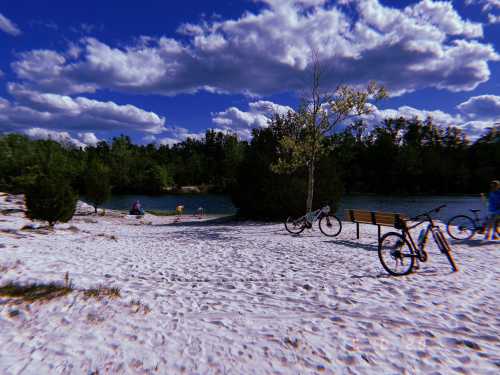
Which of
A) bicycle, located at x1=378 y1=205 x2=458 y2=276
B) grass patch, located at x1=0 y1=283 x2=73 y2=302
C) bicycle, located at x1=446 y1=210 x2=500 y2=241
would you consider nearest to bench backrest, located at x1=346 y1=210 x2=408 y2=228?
bicycle, located at x1=378 y1=205 x2=458 y2=276

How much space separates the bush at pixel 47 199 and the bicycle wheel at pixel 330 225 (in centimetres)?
1053

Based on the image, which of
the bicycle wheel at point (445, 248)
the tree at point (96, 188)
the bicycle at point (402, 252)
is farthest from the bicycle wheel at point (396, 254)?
the tree at point (96, 188)

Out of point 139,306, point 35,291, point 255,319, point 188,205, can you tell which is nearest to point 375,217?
point 255,319

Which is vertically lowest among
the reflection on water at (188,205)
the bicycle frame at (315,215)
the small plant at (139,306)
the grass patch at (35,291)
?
the reflection on water at (188,205)

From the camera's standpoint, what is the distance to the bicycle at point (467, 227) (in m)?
10.1

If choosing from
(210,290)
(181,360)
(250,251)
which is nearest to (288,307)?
(210,290)

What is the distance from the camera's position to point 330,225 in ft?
39.0

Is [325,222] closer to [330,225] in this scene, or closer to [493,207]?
[330,225]

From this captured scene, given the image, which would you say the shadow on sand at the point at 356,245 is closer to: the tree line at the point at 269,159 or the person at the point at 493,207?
the person at the point at 493,207

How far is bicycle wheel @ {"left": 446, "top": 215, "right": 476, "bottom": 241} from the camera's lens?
10547 millimetres

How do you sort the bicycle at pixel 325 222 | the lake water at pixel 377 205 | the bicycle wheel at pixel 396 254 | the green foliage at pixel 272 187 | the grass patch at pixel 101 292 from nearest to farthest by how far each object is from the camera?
1. the grass patch at pixel 101 292
2. the bicycle wheel at pixel 396 254
3. the bicycle at pixel 325 222
4. the green foliage at pixel 272 187
5. the lake water at pixel 377 205

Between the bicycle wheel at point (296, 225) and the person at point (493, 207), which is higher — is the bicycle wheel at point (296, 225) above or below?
below

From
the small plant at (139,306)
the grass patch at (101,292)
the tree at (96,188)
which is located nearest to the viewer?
the small plant at (139,306)

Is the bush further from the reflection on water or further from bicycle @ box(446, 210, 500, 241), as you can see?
the reflection on water
